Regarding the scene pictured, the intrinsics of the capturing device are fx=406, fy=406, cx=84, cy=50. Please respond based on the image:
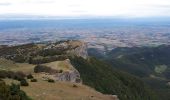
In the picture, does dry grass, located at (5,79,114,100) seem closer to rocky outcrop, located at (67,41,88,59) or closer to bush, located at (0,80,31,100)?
bush, located at (0,80,31,100)

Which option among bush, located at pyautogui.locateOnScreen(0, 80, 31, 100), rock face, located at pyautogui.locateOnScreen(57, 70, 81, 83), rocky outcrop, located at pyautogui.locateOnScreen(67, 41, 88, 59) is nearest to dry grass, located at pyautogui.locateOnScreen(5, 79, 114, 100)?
bush, located at pyautogui.locateOnScreen(0, 80, 31, 100)

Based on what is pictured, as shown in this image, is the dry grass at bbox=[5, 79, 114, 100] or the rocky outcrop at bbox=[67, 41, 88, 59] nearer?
the dry grass at bbox=[5, 79, 114, 100]

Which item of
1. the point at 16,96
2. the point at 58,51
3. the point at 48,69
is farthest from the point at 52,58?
the point at 16,96

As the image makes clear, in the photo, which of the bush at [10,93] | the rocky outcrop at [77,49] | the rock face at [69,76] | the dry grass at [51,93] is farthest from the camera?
the rocky outcrop at [77,49]

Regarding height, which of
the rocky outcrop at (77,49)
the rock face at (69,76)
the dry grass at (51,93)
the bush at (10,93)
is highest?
A: the bush at (10,93)

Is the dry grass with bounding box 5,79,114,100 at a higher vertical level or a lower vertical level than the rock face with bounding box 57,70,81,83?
higher

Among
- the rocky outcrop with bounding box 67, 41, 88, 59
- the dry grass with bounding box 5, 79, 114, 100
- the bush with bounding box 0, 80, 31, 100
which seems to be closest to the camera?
the bush with bounding box 0, 80, 31, 100

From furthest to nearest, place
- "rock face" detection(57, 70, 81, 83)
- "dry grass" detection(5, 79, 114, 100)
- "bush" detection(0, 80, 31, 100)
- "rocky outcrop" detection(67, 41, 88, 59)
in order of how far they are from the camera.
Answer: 1. "rocky outcrop" detection(67, 41, 88, 59)
2. "rock face" detection(57, 70, 81, 83)
3. "dry grass" detection(5, 79, 114, 100)
4. "bush" detection(0, 80, 31, 100)

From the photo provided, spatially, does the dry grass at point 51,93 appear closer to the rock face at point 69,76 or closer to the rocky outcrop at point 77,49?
the rock face at point 69,76

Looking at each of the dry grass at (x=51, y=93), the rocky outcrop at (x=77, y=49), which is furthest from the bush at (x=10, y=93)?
the rocky outcrop at (x=77, y=49)

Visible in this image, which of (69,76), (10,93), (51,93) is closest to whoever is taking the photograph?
(10,93)

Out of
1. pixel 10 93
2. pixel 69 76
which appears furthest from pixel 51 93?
pixel 69 76

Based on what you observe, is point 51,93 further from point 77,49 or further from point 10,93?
point 77,49
